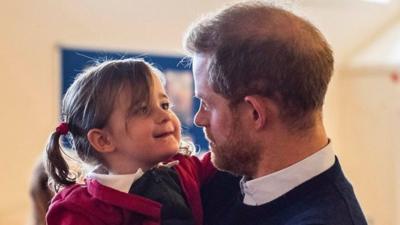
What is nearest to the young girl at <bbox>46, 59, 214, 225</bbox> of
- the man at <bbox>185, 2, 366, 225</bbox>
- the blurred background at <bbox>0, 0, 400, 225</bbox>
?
the man at <bbox>185, 2, 366, 225</bbox>

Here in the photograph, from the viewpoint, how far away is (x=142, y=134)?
1.37 meters

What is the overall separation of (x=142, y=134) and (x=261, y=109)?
267mm

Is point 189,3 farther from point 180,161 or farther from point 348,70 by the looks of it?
point 180,161

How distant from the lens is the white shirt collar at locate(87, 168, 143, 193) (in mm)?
1342

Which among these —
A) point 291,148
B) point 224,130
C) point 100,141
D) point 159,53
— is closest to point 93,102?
point 100,141

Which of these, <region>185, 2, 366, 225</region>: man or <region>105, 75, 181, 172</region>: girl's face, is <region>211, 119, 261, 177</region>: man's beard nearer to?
<region>185, 2, 366, 225</region>: man

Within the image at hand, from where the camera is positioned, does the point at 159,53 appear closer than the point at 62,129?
No

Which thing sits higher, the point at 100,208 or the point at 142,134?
the point at 142,134

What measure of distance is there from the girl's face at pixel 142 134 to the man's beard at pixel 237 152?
4.7 inches

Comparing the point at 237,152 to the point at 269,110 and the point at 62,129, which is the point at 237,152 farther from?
the point at 62,129

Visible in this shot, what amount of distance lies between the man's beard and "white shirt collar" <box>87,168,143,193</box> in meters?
0.18

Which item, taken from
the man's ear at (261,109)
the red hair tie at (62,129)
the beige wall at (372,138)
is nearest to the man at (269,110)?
the man's ear at (261,109)

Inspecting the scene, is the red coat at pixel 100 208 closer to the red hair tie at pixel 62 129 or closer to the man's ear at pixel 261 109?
the red hair tie at pixel 62 129

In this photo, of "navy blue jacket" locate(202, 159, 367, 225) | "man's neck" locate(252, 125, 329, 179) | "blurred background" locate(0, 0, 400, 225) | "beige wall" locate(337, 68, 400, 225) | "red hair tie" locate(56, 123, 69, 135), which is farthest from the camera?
"beige wall" locate(337, 68, 400, 225)
